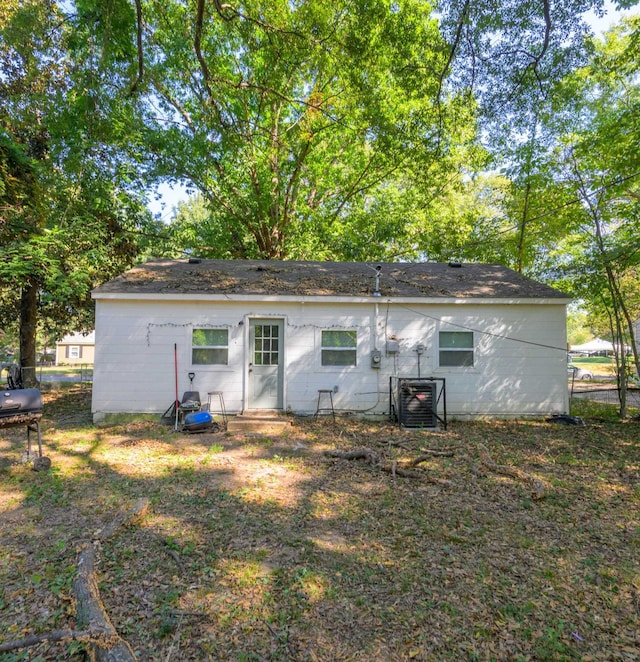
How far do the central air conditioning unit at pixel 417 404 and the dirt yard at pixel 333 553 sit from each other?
1.78m

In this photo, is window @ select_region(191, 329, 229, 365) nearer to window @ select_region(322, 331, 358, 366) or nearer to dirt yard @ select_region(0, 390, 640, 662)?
window @ select_region(322, 331, 358, 366)

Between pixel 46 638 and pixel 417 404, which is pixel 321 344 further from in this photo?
pixel 46 638

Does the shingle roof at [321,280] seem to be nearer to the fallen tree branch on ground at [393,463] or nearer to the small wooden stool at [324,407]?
the small wooden stool at [324,407]

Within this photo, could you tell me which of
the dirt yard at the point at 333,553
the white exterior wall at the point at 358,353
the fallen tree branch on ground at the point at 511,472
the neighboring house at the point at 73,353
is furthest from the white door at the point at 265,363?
the neighboring house at the point at 73,353

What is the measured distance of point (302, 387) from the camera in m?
8.53

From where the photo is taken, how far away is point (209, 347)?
8461 mm

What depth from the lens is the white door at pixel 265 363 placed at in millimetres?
8539

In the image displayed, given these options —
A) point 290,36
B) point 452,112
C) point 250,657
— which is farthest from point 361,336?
point 250,657

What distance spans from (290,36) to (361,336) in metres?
5.64

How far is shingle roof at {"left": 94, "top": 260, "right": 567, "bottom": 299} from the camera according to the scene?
855 centimetres

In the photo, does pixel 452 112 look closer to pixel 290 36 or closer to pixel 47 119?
pixel 290 36

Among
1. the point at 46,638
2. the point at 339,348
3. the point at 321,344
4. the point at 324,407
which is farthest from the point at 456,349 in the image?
the point at 46,638

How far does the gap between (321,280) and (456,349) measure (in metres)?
3.43

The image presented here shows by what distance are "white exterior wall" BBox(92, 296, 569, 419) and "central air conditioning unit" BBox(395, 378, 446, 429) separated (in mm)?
733
